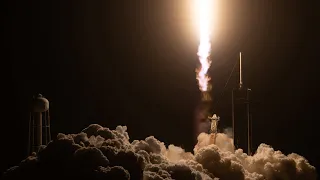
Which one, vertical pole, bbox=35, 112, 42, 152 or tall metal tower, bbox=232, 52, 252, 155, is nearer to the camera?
vertical pole, bbox=35, 112, 42, 152

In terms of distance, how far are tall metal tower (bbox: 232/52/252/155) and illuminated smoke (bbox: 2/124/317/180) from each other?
446 cm

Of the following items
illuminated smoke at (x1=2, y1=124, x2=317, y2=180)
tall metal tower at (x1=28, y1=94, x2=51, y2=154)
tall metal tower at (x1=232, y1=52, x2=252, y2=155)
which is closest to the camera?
illuminated smoke at (x1=2, y1=124, x2=317, y2=180)

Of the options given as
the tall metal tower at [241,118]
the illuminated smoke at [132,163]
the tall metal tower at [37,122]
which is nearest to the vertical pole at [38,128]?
the tall metal tower at [37,122]

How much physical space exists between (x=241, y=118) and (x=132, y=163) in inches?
1121

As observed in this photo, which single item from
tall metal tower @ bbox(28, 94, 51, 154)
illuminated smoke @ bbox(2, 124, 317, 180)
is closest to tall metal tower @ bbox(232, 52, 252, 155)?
illuminated smoke @ bbox(2, 124, 317, 180)

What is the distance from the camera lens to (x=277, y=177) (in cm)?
6028

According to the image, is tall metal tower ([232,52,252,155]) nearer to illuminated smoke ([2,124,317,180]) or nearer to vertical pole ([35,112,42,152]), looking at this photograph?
illuminated smoke ([2,124,317,180])

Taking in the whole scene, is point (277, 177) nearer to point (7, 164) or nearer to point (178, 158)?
point (178, 158)

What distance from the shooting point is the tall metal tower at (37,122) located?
179 feet

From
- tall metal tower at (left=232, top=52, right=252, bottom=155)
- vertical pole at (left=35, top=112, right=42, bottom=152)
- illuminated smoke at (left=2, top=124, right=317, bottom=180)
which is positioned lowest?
illuminated smoke at (left=2, top=124, right=317, bottom=180)

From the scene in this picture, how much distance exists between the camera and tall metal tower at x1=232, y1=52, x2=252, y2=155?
6575 cm

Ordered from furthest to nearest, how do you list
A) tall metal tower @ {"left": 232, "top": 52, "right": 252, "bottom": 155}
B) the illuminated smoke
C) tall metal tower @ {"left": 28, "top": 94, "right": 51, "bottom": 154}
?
1. tall metal tower @ {"left": 232, "top": 52, "right": 252, "bottom": 155}
2. tall metal tower @ {"left": 28, "top": 94, "right": 51, "bottom": 154}
3. the illuminated smoke

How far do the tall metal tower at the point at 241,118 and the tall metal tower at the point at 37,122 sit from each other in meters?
22.1

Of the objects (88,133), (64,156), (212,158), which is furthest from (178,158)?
(64,156)
